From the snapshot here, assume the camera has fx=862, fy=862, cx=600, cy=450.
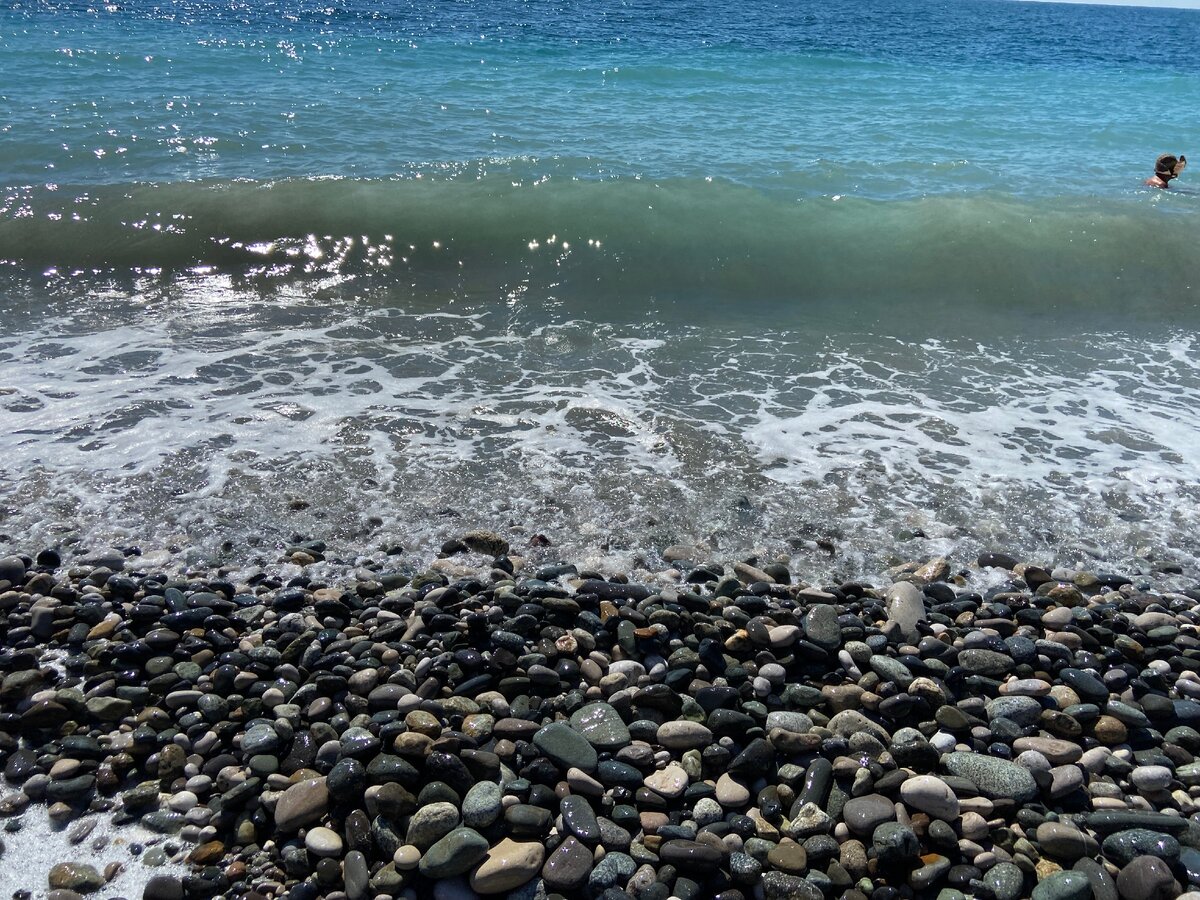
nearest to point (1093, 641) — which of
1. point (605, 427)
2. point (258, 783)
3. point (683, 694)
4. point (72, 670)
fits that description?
point (683, 694)

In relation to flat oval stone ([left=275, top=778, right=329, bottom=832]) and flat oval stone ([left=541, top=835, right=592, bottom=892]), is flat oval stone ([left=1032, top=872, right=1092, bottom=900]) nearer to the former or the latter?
flat oval stone ([left=541, top=835, right=592, bottom=892])

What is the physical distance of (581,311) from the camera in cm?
832

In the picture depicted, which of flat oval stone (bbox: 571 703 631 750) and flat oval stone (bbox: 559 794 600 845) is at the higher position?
flat oval stone (bbox: 571 703 631 750)

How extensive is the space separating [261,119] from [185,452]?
941 centimetres

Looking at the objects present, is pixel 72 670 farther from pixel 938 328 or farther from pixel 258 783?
pixel 938 328

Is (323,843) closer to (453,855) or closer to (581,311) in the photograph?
(453,855)

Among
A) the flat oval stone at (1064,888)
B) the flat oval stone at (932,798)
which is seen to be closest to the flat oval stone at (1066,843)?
the flat oval stone at (1064,888)

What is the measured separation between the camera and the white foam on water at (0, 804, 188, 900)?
288 cm

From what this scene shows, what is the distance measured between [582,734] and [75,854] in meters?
1.81

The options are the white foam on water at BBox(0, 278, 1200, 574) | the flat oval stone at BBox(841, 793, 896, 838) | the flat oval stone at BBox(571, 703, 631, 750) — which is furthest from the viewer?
the white foam on water at BBox(0, 278, 1200, 574)

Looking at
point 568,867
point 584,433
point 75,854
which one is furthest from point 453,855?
point 584,433

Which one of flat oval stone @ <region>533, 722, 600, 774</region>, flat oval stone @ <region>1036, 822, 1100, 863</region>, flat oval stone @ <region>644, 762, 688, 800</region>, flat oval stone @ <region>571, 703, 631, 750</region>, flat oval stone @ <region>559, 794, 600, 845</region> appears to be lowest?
flat oval stone @ <region>1036, 822, 1100, 863</region>

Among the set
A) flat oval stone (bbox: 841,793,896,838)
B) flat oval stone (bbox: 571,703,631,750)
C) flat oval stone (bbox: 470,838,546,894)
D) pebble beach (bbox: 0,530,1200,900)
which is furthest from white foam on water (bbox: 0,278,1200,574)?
flat oval stone (bbox: 470,838,546,894)

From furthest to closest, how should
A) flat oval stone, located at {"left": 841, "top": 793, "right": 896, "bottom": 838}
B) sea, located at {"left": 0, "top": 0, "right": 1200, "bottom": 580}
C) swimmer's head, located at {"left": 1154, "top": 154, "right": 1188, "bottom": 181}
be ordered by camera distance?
swimmer's head, located at {"left": 1154, "top": 154, "right": 1188, "bottom": 181} → sea, located at {"left": 0, "top": 0, "right": 1200, "bottom": 580} → flat oval stone, located at {"left": 841, "top": 793, "right": 896, "bottom": 838}
